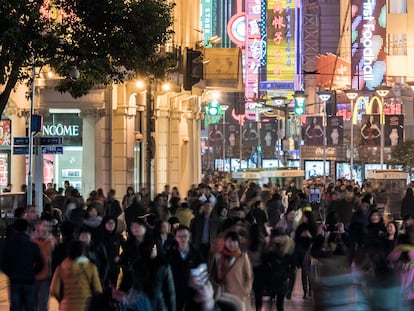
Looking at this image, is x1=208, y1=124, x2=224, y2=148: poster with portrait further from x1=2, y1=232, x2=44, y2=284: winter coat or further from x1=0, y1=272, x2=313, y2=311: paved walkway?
x1=2, y1=232, x2=44, y2=284: winter coat

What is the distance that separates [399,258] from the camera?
13.3 m

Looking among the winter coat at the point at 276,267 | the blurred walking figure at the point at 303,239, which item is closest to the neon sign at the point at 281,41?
the blurred walking figure at the point at 303,239

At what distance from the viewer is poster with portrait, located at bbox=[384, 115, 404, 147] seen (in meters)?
50.9

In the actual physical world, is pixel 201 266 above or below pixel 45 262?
above

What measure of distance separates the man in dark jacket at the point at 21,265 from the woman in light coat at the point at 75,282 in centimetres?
137

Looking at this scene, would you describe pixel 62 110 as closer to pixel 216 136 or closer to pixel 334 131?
pixel 334 131

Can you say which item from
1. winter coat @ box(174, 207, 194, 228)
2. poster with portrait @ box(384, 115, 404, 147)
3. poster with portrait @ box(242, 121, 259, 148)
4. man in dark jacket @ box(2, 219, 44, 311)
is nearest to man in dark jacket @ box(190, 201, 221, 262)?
winter coat @ box(174, 207, 194, 228)

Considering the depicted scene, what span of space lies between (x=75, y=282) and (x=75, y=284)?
2 centimetres

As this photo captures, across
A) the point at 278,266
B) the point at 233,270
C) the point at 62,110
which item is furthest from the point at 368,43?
the point at 233,270

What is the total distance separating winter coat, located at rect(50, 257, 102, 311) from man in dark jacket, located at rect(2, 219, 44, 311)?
1397mm

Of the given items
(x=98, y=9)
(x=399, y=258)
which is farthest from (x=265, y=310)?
(x=98, y=9)

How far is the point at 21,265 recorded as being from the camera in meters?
12.6

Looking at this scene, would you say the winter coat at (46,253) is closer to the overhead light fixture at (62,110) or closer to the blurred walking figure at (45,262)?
the blurred walking figure at (45,262)

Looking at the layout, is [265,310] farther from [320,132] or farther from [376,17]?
[376,17]
